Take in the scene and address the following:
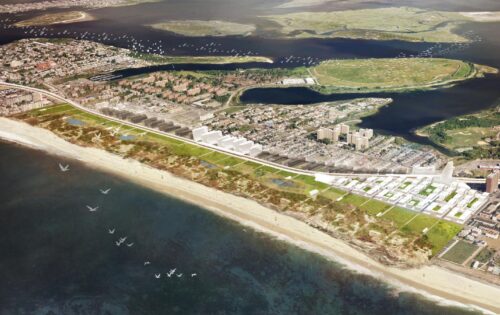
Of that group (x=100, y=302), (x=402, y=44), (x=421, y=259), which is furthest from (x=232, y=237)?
(x=402, y=44)

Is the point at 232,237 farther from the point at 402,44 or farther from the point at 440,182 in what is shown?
the point at 402,44

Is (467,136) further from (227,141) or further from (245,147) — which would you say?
(227,141)

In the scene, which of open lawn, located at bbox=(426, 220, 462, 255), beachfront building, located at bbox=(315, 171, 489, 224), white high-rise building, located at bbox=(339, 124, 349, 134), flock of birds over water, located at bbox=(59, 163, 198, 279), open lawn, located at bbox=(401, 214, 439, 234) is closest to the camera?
flock of birds over water, located at bbox=(59, 163, 198, 279)

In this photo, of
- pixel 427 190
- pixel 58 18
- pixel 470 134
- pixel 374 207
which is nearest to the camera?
pixel 374 207

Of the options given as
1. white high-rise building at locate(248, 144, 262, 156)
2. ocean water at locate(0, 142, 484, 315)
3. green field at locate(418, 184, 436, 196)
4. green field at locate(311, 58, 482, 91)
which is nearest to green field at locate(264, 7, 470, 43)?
green field at locate(311, 58, 482, 91)

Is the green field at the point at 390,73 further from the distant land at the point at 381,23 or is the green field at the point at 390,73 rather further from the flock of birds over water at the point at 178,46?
the distant land at the point at 381,23

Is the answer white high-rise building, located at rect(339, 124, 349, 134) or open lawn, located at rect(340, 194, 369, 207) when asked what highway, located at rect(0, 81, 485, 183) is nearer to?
open lawn, located at rect(340, 194, 369, 207)

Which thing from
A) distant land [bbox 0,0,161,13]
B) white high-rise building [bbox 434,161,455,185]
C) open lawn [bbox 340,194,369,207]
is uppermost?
distant land [bbox 0,0,161,13]

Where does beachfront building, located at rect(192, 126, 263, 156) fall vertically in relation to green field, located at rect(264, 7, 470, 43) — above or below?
below

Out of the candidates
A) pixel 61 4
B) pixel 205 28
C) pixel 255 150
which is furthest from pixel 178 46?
pixel 61 4
